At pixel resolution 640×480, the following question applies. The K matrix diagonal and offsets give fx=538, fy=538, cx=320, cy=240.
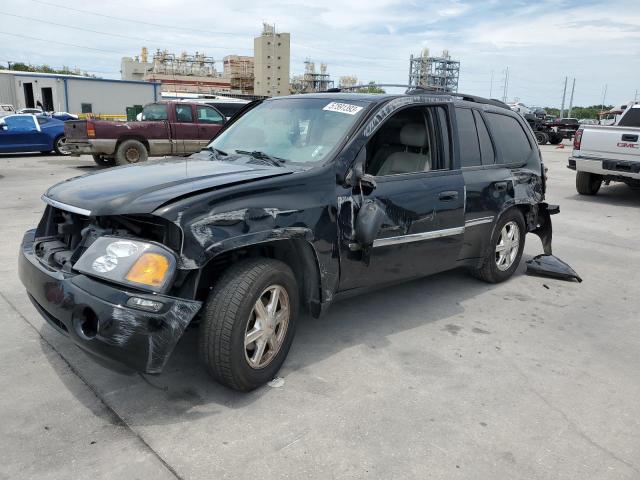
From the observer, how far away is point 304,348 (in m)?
3.79

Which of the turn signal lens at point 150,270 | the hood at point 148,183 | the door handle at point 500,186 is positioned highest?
the hood at point 148,183

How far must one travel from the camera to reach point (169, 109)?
46.7 ft

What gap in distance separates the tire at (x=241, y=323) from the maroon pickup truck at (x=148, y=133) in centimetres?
1048

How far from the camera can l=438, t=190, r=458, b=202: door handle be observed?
423 cm

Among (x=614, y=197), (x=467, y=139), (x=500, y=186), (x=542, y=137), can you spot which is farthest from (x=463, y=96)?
(x=542, y=137)

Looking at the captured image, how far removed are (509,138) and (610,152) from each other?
19.6 feet

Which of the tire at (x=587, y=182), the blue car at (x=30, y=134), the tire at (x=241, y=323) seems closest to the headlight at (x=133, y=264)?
the tire at (x=241, y=323)

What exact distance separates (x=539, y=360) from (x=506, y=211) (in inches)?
71.7

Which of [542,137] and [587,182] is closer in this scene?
[587,182]

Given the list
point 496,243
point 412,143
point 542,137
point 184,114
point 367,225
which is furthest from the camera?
point 542,137

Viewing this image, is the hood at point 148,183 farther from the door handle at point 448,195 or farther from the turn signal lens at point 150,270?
the door handle at point 448,195

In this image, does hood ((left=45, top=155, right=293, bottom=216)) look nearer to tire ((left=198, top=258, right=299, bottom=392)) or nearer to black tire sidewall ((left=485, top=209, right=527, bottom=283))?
tire ((left=198, top=258, right=299, bottom=392))

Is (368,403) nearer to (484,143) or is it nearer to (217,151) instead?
(217,151)

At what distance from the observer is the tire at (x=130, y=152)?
44.3ft
